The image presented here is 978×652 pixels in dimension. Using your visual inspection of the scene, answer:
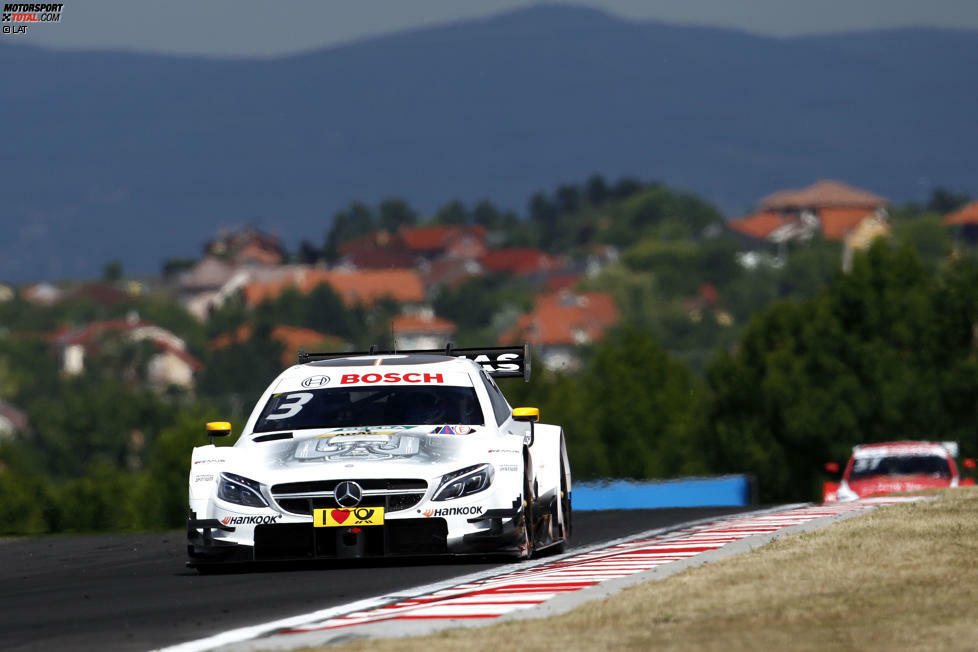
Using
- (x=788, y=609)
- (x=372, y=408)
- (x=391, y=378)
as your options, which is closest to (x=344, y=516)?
(x=372, y=408)

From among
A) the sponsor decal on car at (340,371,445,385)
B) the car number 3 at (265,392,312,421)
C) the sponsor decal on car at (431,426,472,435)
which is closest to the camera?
the sponsor decal on car at (431,426,472,435)

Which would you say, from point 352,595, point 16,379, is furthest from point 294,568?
point 16,379

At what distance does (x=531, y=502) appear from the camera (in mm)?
13984

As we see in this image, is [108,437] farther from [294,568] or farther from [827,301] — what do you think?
[294,568]

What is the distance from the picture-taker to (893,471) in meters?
28.0

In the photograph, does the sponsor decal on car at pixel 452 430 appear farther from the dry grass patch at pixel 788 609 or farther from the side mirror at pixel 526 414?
the dry grass patch at pixel 788 609

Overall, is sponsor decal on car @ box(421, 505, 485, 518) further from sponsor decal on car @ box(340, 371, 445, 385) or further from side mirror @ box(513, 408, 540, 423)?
sponsor decal on car @ box(340, 371, 445, 385)

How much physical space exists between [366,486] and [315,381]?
74.0 inches

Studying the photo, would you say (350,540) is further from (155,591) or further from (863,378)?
(863,378)

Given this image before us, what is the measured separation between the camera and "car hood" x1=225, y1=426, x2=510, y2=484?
13148mm

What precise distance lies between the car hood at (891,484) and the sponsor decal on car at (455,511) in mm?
14573

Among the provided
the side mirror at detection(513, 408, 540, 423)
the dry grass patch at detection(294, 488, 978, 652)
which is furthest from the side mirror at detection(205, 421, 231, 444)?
the dry grass patch at detection(294, 488, 978, 652)

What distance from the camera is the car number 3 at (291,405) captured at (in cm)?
1445

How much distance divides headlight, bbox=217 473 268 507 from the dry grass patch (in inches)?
122
